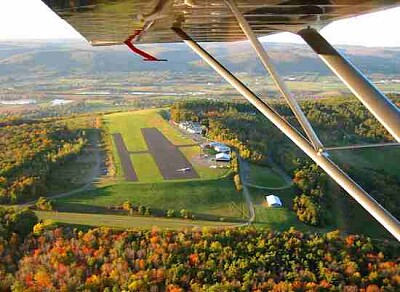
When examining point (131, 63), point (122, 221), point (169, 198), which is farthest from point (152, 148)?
point (131, 63)

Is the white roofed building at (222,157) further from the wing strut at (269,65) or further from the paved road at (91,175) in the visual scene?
the wing strut at (269,65)

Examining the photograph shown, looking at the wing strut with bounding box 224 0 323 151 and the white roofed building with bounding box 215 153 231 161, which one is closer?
the wing strut with bounding box 224 0 323 151

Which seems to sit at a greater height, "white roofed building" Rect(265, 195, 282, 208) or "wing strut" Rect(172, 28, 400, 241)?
"wing strut" Rect(172, 28, 400, 241)

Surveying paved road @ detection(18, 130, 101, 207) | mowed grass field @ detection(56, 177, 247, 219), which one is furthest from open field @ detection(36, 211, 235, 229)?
paved road @ detection(18, 130, 101, 207)

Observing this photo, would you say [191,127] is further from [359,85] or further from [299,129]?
[359,85]

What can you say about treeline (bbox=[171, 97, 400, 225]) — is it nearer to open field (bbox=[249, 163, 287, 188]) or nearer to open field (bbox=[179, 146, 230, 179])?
open field (bbox=[249, 163, 287, 188])

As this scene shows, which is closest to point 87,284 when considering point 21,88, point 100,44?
point 100,44
